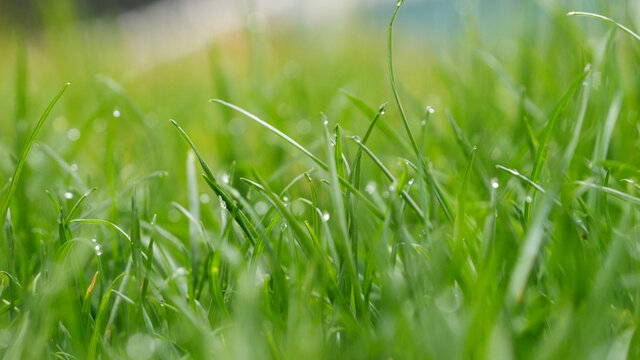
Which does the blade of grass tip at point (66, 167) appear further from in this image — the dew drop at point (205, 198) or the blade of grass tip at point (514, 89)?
the blade of grass tip at point (514, 89)

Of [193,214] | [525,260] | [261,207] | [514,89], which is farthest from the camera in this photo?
[514,89]

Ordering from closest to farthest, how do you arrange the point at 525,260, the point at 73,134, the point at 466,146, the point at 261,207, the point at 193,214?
1. the point at 525,260
2. the point at 193,214
3. the point at 466,146
4. the point at 261,207
5. the point at 73,134

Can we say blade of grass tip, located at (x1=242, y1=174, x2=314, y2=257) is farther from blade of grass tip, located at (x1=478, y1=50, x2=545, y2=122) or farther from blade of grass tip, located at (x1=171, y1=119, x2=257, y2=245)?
blade of grass tip, located at (x1=478, y1=50, x2=545, y2=122)

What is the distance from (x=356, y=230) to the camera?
799 millimetres

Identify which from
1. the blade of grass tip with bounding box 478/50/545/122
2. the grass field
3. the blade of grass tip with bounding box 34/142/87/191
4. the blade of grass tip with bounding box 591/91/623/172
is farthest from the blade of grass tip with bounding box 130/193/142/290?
the blade of grass tip with bounding box 478/50/545/122

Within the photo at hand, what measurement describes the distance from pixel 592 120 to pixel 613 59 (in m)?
0.10

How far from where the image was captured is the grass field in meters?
0.66

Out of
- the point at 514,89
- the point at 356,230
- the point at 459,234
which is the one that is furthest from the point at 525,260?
the point at 514,89

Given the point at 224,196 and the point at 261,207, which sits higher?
the point at 224,196

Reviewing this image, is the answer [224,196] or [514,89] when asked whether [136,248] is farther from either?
[514,89]

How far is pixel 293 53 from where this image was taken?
2787mm

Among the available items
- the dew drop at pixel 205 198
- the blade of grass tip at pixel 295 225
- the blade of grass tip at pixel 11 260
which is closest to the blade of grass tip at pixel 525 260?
the blade of grass tip at pixel 295 225

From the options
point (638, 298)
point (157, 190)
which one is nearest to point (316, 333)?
point (638, 298)

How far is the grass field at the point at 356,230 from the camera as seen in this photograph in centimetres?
66
